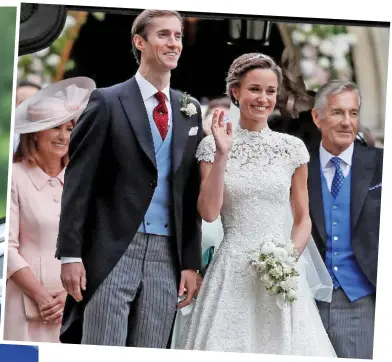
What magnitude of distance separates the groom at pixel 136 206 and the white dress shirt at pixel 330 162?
841 mm

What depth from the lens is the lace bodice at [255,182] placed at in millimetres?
5496

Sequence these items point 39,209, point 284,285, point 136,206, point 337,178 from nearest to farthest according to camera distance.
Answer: point 284,285
point 136,206
point 39,209
point 337,178

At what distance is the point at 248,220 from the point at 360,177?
83 cm

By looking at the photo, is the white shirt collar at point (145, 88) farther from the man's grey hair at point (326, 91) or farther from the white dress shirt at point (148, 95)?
the man's grey hair at point (326, 91)

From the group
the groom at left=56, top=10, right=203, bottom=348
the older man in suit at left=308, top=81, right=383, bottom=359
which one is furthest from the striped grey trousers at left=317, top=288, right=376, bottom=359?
the groom at left=56, top=10, right=203, bottom=348

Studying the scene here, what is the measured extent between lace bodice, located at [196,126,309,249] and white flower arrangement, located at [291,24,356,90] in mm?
485

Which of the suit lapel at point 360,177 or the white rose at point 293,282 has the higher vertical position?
the suit lapel at point 360,177

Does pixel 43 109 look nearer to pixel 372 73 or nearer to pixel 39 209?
pixel 39 209

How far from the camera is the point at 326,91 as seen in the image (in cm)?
571

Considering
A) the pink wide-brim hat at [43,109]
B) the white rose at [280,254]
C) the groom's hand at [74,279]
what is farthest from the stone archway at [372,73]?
the groom's hand at [74,279]

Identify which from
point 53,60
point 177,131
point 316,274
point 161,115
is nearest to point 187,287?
point 316,274

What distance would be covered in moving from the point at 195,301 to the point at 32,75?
1812 millimetres

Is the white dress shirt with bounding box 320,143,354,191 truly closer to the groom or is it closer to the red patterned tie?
the groom

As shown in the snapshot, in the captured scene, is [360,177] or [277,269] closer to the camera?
[277,269]
